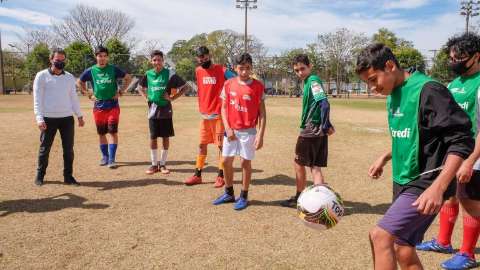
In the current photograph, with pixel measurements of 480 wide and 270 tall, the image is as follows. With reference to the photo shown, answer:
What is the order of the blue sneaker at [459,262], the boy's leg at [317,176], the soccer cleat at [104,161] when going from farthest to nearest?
1. the soccer cleat at [104,161]
2. the boy's leg at [317,176]
3. the blue sneaker at [459,262]

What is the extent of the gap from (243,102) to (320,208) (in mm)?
2547

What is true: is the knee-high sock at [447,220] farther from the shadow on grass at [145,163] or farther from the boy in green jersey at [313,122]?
the shadow on grass at [145,163]

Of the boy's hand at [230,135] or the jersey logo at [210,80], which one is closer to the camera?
the boy's hand at [230,135]

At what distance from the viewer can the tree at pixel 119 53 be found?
159 ft

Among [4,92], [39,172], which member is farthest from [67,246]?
[4,92]

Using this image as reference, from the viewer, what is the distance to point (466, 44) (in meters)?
3.56

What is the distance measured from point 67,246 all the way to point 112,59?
4727 cm

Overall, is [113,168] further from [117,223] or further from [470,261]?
[470,261]

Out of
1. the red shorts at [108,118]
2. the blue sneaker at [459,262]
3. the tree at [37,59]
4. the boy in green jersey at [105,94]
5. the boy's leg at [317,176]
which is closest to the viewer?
the blue sneaker at [459,262]

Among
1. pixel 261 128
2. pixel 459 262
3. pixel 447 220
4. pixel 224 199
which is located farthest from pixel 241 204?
pixel 459 262

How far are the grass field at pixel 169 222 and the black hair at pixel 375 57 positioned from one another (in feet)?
7.01

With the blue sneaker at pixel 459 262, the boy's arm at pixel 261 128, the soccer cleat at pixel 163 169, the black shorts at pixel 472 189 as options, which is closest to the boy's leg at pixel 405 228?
Answer: the black shorts at pixel 472 189

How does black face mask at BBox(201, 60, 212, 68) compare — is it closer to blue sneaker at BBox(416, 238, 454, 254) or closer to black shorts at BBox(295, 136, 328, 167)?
black shorts at BBox(295, 136, 328, 167)

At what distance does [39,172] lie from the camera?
6.77 m
